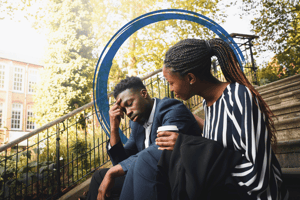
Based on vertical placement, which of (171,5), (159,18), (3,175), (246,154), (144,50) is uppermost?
(171,5)

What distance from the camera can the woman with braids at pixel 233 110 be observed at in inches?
36.6

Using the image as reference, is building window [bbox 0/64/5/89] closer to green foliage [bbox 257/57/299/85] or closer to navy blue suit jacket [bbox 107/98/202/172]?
green foliage [bbox 257/57/299/85]

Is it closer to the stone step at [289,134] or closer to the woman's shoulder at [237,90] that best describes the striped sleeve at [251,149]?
the woman's shoulder at [237,90]

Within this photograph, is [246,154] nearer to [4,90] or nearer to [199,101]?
[199,101]

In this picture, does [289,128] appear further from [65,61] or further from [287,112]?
[65,61]

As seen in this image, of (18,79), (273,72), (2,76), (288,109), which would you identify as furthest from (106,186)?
(18,79)

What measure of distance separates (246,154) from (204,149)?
0.17 m

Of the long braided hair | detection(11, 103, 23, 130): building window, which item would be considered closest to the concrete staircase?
the long braided hair

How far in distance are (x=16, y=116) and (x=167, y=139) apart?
27875mm

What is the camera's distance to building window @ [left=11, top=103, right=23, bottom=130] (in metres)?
24.0

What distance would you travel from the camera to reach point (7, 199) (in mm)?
3715

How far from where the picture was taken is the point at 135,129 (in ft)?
6.82

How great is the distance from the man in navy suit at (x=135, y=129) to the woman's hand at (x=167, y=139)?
11 cm

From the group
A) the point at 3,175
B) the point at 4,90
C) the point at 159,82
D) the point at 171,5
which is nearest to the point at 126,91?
the point at 3,175
